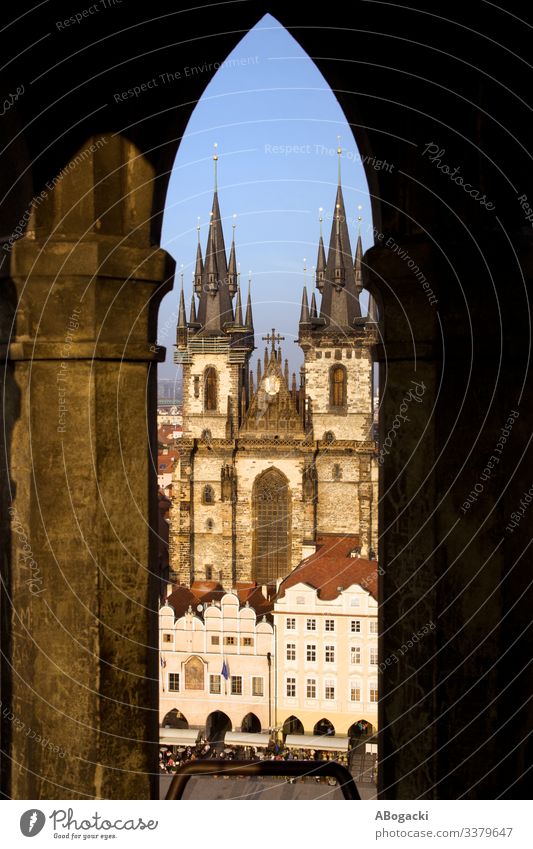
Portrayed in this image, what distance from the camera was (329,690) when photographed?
24.0m

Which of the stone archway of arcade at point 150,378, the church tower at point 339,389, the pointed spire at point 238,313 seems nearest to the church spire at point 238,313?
the pointed spire at point 238,313

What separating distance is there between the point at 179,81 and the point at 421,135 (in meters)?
0.54

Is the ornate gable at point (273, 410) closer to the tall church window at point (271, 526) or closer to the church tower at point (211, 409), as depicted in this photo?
the church tower at point (211, 409)

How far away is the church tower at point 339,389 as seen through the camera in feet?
118

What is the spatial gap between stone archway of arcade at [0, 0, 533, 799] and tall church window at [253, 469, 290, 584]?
1314 inches

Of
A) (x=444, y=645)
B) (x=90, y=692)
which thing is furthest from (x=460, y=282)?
(x=90, y=692)

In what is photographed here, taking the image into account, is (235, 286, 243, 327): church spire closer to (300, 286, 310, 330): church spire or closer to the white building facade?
(300, 286, 310, 330): church spire

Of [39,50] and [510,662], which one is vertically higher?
[39,50]

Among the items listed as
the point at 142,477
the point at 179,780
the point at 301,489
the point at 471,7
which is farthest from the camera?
the point at 301,489

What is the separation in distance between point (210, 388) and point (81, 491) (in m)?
35.3

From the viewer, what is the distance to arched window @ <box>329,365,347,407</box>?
3641 centimetres

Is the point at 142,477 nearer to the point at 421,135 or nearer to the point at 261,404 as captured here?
the point at 421,135

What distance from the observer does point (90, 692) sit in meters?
2.14

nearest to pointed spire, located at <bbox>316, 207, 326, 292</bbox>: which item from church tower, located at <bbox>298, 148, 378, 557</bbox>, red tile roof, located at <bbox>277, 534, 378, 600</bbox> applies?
church tower, located at <bbox>298, 148, 378, 557</bbox>
